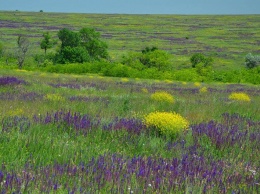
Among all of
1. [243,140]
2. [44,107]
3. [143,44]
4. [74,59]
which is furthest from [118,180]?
[143,44]

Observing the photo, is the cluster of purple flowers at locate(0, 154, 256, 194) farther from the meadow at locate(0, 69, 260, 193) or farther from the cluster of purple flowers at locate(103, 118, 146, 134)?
the cluster of purple flowers at locate(103, 118, 146, 134)

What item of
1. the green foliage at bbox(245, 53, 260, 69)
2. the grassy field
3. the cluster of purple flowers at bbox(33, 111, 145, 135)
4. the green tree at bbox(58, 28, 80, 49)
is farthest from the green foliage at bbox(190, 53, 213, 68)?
the cluster of purple flowers at bbox(33, 111, 145, 135)

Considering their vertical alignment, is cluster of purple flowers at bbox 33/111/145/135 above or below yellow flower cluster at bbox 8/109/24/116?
above

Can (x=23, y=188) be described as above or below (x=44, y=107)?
above

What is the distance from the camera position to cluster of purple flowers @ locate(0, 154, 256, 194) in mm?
2739

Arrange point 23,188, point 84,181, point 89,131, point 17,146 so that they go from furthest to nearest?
1. point 89,131
2. point 17,146
3. point 84,181
4. point 23,188

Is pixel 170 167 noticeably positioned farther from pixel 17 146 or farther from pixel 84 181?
pixel 17 146

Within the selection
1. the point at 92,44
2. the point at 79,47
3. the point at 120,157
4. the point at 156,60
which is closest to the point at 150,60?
the point at 156,60

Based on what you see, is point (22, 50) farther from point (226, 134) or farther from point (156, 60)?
point (226, 134)

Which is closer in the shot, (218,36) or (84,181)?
(84,181)

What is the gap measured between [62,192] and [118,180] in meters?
0.55

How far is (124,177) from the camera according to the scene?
316cm

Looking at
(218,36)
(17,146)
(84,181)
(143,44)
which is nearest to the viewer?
(84,181)

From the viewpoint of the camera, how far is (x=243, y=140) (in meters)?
5.41
